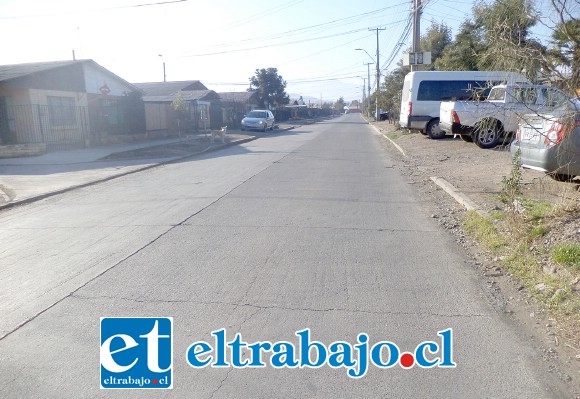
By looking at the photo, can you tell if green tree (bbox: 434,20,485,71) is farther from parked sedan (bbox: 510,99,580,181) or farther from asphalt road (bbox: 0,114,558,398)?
asphalt road (bbox: 0,114,558,398)

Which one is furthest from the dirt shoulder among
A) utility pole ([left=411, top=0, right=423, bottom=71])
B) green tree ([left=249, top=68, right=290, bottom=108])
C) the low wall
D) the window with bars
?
green tree ([left=249, top=68, right=290, bottom=108])

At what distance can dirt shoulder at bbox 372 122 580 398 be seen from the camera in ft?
13.3

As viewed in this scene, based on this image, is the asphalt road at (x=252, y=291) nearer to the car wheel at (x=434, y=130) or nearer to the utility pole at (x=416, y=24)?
the car wheel at (x=434, y=130)

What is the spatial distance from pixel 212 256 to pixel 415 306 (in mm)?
2653

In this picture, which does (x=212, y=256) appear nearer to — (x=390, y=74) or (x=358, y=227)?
(x=358, y=227)

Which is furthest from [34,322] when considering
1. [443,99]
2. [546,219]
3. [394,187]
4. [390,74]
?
[390,74]

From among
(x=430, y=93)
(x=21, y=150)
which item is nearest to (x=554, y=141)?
(x=430, y=93)

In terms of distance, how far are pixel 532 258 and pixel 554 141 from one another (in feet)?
8.58

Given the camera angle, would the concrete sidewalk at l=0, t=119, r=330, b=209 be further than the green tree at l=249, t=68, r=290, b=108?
No

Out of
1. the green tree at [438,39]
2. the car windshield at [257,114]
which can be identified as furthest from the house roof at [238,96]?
the green tree at [438,39]

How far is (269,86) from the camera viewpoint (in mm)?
66812

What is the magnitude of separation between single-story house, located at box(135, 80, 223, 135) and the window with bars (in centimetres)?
556

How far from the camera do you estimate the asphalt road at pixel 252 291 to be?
139 inches

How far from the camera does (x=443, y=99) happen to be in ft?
69.5
